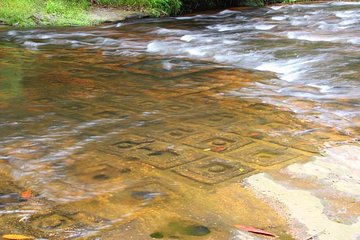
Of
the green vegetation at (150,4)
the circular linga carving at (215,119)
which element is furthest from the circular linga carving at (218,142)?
the green vegetation at (150,4)

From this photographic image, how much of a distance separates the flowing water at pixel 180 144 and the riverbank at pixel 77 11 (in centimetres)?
449

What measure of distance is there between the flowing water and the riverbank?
4487 mm

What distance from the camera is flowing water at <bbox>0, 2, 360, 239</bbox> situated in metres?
2.38

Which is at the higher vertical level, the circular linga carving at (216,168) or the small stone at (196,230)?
the small stone at (196,230)

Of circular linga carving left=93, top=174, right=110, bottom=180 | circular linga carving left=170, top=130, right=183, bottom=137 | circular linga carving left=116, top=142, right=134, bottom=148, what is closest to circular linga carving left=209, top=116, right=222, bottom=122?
circular linga carving left=170, top=130, right=183, bottom=137

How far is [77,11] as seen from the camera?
12516mm

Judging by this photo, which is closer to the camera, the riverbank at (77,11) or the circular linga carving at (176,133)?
the circular linga carving at (176,133)

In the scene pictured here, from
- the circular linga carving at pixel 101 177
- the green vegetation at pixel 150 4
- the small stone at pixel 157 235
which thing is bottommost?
the green vegetation at pixel 150 4

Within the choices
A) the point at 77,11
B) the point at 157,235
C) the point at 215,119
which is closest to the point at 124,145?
the point at 215,119

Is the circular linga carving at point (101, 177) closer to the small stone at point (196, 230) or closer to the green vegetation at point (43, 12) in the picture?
the small stone at point (196, 230)

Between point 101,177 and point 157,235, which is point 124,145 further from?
point 157,235

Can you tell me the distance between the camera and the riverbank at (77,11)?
1162 cm

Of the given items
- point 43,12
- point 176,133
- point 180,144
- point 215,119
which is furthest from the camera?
point 43,12

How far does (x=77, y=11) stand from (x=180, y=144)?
987cm
